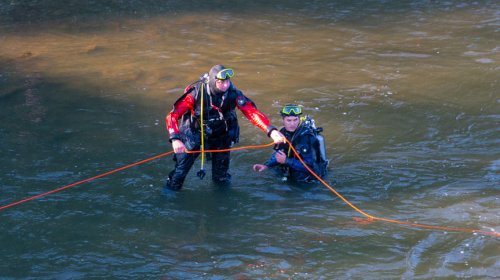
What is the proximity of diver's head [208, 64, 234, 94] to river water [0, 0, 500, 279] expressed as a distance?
1.52 m

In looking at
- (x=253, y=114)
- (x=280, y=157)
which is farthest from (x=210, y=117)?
(x=280, y=157)

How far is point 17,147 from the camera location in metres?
10.4

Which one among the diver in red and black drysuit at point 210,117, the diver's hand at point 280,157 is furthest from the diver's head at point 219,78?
the diver's hand at point 280,157

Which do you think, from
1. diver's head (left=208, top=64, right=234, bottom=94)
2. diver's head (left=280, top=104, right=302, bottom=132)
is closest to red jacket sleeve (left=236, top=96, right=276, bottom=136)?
diver's head (left=208, top=64, right=234, bottom=94)

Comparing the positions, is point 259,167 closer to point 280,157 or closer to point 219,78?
point 280,157

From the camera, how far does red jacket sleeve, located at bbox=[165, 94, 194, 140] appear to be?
8.05 metres

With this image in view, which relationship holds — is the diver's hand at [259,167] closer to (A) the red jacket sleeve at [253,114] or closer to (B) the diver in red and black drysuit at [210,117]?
(B) the diver in red and black drysuit at [210,117]

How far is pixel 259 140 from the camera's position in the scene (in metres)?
10.8

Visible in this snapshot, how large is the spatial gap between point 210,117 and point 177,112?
1.31 ft

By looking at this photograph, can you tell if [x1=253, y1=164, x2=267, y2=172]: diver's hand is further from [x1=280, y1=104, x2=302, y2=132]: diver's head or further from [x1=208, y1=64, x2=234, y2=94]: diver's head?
[x1=208, y1=64, x2=234, y2=94]: diver's head

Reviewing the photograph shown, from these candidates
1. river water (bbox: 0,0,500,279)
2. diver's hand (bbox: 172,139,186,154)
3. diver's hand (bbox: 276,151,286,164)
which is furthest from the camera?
diver's hand (bbox: 276,151,286,164)

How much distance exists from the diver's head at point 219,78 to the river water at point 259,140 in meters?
1.52

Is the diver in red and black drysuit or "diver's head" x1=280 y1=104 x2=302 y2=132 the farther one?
"diver's head" x1=280 y1=104 x2=302 y2=132

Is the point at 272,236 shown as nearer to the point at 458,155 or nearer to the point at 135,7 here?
the point at 458,155
